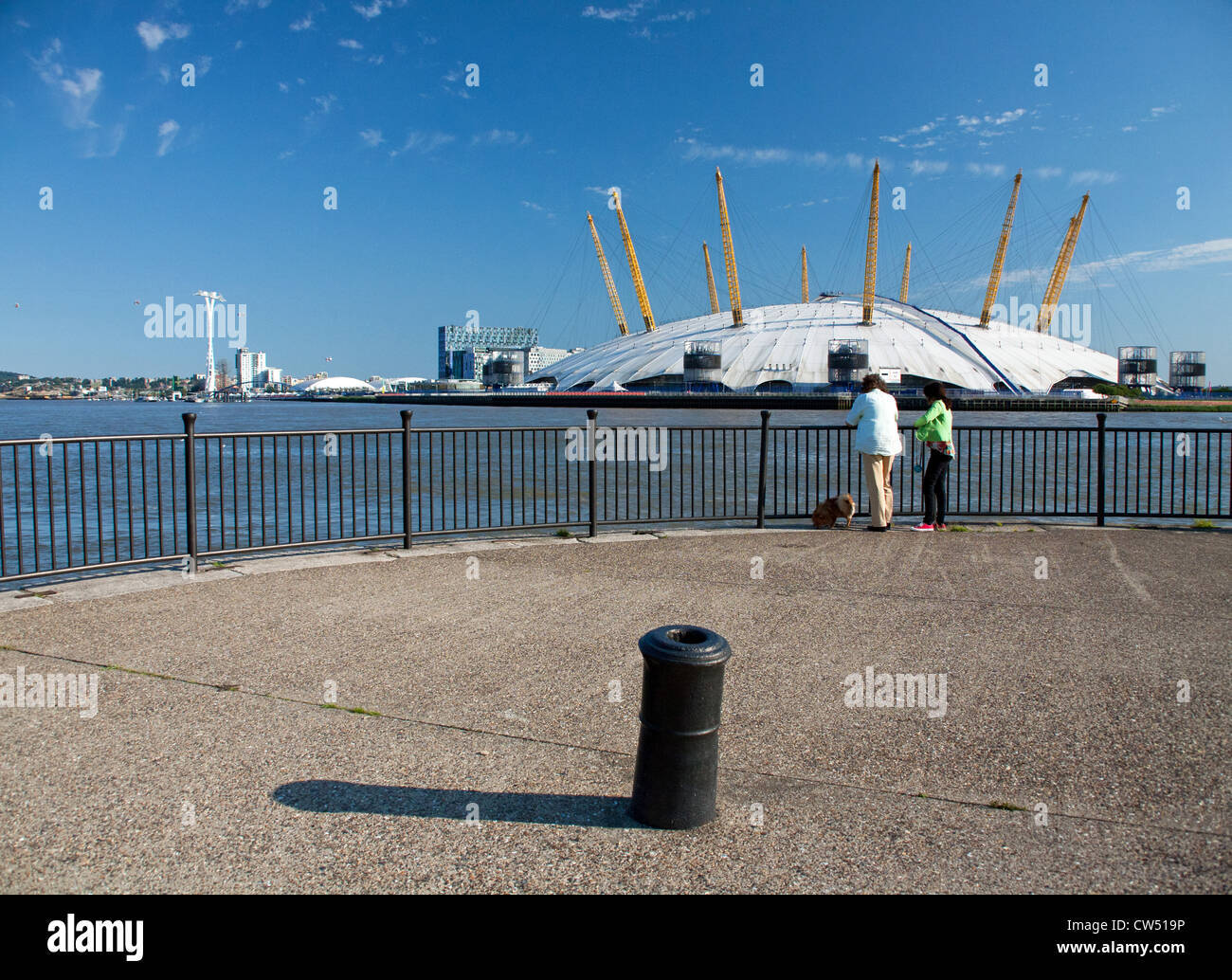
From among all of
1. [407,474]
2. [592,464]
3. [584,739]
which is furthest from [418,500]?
[584,739]

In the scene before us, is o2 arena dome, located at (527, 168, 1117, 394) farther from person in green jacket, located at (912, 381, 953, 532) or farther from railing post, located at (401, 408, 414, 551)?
railing post, located at (401, 408, 414, 551)

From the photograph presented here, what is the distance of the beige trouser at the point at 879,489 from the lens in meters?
11.0

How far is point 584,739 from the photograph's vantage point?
4316mm

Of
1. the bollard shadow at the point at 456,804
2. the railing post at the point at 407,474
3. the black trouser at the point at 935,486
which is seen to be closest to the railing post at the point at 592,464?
the railing post at the point at 407,474

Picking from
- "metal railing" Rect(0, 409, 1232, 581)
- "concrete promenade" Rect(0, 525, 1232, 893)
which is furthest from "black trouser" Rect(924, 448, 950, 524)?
"concrete promenade" Rect(0, 525, 1232, 893)

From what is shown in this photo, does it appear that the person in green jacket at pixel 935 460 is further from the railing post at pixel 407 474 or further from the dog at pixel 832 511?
the railing post at pixel 407 474

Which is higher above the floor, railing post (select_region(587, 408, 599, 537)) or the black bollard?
railing post (select_region(587, 408, 599, 537))

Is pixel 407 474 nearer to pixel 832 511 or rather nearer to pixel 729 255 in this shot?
pixel 832 511

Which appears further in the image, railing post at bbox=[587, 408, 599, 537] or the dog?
the dog

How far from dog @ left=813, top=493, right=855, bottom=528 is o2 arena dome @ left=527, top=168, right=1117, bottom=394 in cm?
9587

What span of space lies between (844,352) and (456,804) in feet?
368

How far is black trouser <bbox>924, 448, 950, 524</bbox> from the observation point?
1129 centimetres
